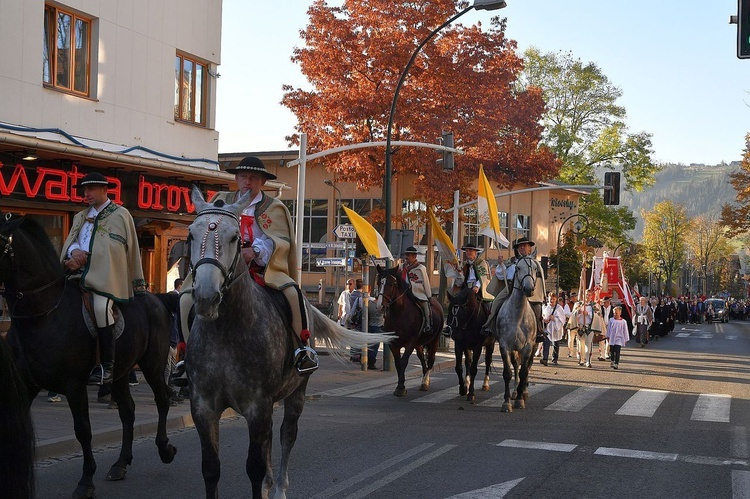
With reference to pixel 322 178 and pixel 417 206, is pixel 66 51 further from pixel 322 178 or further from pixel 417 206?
pixel 322 178

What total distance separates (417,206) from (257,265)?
39998 millimetres

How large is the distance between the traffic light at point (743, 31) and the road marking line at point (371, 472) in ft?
22.7

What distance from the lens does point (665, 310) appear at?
48719mm

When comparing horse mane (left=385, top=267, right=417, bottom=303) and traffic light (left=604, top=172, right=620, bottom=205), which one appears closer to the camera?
horse mane (left=385, top=267, right=417, bottom=303)

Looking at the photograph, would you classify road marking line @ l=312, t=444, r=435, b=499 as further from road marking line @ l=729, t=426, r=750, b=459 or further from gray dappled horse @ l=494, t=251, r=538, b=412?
gray dappled horse @ l=494, t=251, r=538, b=412

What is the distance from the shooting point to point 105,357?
8.16 metres

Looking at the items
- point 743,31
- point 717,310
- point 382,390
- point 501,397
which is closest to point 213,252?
point 743,31

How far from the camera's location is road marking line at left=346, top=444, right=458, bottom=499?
26.3 feet

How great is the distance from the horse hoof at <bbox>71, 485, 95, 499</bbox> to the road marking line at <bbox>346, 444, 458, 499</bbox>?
215 centimetres

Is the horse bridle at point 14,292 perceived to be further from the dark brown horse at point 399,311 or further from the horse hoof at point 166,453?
the dark brown horse at point 399,311

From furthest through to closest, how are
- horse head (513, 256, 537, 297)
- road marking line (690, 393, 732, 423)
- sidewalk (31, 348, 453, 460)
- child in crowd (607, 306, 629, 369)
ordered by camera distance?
1. child in crowd (607, 306, 629, 369)
2. horse head (513, 256, 537, 297)
3. road marking line (690, 393, 732, 423)
4. sidewalk (31, 348, 453, 460)

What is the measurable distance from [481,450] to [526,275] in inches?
185

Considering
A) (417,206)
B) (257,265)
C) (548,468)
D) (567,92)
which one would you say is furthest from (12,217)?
(567,92)

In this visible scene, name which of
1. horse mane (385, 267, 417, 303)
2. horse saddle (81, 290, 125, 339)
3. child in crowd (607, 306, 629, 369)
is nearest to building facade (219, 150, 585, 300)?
child in crowd (607, 306, 629, 369)
